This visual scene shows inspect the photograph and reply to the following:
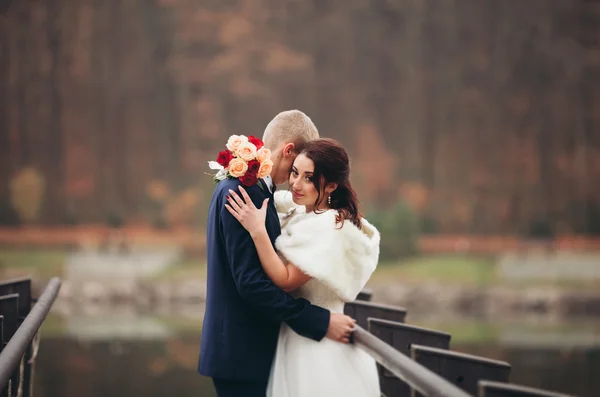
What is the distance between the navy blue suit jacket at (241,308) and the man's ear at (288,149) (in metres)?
0.15

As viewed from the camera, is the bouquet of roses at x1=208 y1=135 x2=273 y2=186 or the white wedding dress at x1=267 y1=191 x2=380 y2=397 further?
the bouquet of roses at x1=208 y1=135 x2=273 y2=186

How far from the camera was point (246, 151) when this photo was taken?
9.89 feet

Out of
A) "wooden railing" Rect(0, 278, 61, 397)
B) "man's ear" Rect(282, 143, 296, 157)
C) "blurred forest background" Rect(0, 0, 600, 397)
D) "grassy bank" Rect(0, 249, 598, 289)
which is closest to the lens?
"wooden railing" Rect(0, 278, 61, 397)

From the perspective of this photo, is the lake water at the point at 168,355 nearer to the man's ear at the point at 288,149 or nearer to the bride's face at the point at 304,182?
the man's ear at the point at 288,149

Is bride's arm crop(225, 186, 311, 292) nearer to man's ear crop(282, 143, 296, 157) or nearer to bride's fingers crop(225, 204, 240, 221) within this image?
bride's fingers crop(225, 204, 240, 221)

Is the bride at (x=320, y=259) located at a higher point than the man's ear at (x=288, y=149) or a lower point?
lower

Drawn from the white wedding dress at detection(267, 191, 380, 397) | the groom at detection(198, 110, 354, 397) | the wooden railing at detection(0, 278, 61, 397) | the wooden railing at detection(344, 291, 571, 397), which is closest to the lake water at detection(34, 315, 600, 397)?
the wooden railing at detection(0, 278, 61, 397)

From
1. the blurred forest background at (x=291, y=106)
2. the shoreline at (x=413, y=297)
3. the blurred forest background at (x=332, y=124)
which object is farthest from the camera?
the blurred forest background at (x=291, y=106)

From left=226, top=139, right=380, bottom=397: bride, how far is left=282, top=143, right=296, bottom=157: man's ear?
0.49 feet

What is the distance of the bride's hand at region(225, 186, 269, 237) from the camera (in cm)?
295

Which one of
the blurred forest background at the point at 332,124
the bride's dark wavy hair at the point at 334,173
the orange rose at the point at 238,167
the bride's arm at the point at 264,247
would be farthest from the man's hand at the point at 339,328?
the blurred forest background at the point at 332,124

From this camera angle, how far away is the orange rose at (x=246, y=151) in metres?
3.01

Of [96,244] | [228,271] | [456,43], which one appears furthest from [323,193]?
[456,43]

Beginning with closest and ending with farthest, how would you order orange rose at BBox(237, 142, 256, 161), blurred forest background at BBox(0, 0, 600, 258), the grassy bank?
orange rose at BBox(237, 142, 256, 161) → the grassy bank → blurred forest background at BBox(0, 0, 600, 258)
